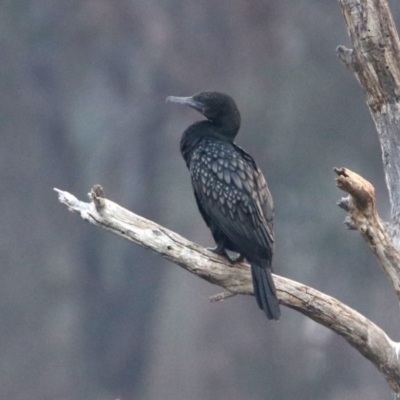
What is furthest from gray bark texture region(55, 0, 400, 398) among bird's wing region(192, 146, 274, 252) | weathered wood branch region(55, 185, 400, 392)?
bird's wing region(192, 146, 274, 252)

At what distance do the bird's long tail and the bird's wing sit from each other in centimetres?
16

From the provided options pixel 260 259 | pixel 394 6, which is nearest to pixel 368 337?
pixel 260 259

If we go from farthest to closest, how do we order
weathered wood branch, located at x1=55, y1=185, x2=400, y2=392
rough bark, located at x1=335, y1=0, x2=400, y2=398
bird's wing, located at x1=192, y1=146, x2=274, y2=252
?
bird's wing, located at x1=192, y1=146, x2=274, y2=252
weathered wood branch, located at x1=55, y1=185, x2=400, y2=392
rough bark, located at x1=335, y1=0, x2=400, y2=398

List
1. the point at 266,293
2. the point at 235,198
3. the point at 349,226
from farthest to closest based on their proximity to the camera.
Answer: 1. the point at 235,198
2. the point at 266,293
3. the point at 349,226

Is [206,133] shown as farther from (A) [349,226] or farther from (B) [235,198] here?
(A) [349,226]

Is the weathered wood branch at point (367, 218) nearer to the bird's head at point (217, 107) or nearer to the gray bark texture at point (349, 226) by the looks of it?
the gray bark texture at point (349, 226)

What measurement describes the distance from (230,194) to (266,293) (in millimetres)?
483

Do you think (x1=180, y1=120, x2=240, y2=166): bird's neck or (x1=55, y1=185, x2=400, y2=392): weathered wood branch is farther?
(x1=180, y1=120, x2=240, y2=166): bird's neck

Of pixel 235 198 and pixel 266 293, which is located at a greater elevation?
pixel 235 198

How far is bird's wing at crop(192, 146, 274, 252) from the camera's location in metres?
4.29

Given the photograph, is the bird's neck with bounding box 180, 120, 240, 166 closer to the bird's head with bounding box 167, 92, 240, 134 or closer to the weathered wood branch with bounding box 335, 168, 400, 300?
the bird's head with bounding box 167, 92, 240, 134

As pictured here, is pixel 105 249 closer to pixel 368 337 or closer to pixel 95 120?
pixel 95 120

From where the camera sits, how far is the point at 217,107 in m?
4.68

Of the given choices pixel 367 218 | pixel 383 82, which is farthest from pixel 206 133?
pixel 367 218
